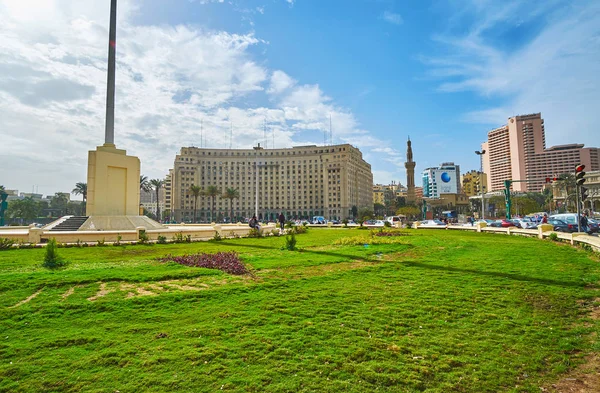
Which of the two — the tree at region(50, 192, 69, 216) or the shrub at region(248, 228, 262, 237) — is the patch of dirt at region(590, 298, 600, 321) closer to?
the shrub at region(248, 228, 262, 237)

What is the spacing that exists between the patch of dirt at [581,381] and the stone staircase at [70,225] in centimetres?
2851

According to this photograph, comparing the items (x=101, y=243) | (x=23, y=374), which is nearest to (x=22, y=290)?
(x=23, y=374)

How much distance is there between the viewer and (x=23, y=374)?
4.62 metres

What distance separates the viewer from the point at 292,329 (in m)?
6.14

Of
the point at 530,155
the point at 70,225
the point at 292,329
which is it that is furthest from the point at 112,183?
the point at 530,155

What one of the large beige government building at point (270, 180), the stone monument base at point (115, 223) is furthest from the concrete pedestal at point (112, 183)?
the large beige government building at point (270, 180)

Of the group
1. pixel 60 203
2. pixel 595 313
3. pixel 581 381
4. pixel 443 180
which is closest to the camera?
pixel 581 381

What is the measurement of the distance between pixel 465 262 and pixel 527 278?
2934 mm

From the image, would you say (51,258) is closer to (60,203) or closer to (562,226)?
(562,226)

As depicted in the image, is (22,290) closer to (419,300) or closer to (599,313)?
(419,300)

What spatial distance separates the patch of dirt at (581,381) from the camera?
4.56 m

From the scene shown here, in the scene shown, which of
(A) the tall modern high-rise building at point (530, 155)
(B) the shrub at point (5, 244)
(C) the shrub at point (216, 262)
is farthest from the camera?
(A) the tall modern high-rise building at point (530, 155)

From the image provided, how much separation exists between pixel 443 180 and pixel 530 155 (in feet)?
115

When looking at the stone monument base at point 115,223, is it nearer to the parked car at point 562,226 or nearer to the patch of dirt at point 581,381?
the patch of dirt at point 581,381
